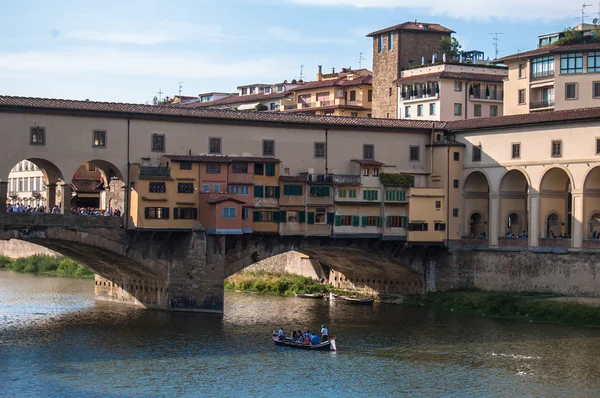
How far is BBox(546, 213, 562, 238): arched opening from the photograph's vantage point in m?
69.1

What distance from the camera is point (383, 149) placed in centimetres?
6969

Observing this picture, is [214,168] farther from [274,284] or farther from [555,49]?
[555,49]

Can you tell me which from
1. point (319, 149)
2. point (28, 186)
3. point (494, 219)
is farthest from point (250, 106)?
point (494, 219)

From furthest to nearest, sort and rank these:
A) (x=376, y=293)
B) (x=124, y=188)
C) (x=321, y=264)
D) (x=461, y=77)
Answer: (x=461, y=77), (x=321, y=264), (x=376, y=293), (x=124, y=188)

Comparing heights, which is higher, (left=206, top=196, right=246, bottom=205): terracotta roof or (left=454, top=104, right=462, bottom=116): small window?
(left=454, top=104, right=462, bottom=116): small window

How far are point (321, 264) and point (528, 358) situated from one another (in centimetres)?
3029

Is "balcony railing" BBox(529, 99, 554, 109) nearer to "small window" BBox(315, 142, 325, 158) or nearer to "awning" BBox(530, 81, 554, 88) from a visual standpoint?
"awning" BBox(530, 81, 554, 88)

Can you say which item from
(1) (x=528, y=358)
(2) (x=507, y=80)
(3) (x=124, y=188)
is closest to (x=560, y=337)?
(1) (x=528, y=358)

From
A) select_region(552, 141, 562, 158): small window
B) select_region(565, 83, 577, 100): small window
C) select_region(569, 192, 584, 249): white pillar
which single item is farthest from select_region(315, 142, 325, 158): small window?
select_region(565, 83, 577, 100): small window

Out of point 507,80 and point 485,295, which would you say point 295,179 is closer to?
point 485,295

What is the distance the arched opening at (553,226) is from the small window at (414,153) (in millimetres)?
8897

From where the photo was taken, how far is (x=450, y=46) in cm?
9656

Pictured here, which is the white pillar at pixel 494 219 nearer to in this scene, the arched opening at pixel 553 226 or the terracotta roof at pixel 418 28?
the arched opening at pixel 553 226

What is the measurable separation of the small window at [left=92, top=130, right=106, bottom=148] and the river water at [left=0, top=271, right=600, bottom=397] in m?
9.46
